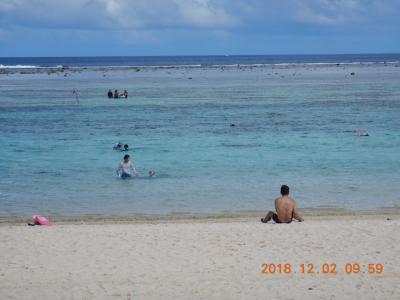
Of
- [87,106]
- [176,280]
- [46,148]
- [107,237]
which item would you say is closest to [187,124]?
[46,148]

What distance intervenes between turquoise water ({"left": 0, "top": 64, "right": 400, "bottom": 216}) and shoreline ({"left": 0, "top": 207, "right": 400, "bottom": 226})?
48 centimetres

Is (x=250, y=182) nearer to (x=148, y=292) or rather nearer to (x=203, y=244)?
(x=203, y=244)

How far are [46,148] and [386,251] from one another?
19509 millimetres

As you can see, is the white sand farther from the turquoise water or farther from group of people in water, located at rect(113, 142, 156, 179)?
group of people in water, located at rect(113, 142, 156, 179)

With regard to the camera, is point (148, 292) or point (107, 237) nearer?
point (148, 292)

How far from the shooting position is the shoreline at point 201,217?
16.1 m

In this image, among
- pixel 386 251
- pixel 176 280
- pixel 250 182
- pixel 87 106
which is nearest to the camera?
pixel 176 280

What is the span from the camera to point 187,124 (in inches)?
1436

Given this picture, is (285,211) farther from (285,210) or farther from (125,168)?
(125,168)

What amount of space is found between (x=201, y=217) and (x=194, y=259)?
16.0 feet

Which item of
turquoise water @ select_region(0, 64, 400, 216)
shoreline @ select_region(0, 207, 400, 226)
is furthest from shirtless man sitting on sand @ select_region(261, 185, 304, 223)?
turquoise water @ select_region(0, 64, 400, 216)

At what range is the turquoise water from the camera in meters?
18.7
